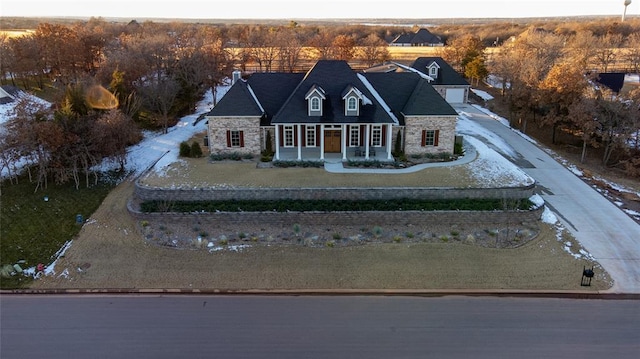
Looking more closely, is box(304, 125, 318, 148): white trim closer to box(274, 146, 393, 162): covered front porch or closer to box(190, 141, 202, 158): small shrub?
box(274, 146, 393, 162): covered front porch

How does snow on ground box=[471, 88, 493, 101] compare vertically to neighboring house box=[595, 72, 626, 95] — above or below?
below

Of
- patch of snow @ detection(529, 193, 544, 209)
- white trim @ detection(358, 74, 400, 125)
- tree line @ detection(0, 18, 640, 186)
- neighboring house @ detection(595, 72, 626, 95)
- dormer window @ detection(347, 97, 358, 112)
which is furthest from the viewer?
neighboring house @ detection(595, 72, 626, 95)

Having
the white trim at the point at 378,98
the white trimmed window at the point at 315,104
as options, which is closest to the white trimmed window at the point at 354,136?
the white trim at the point at 378,98

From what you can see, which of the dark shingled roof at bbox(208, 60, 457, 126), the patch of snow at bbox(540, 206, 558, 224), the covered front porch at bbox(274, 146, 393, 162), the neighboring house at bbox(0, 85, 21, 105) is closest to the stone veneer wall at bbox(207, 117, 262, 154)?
the dark shingled roof at bbox(208, 60, 457, 126)

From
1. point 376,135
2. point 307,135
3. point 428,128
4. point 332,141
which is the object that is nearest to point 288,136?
point 307,135

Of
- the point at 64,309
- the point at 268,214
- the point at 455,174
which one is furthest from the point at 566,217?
the point at 64,309

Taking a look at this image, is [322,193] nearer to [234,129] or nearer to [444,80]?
[234,129]

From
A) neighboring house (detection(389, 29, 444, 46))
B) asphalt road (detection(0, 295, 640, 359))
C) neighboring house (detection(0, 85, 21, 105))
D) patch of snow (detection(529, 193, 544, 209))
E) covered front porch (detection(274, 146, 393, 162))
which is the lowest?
asphalt road (detection(0, 295, 640, 359))
